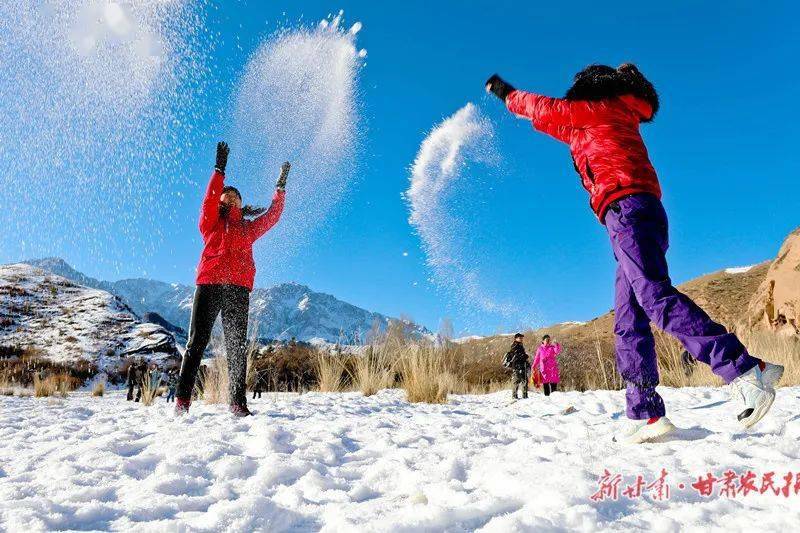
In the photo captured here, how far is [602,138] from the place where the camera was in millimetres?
2537

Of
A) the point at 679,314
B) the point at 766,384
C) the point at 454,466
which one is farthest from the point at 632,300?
the point at 454,466

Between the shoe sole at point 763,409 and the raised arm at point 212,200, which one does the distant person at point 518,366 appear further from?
the shoe sole at point 763,409

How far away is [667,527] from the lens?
4.25 feet

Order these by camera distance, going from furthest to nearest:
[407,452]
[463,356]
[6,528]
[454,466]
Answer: [463,356] < [407,452] < [454,466] < [6,528]

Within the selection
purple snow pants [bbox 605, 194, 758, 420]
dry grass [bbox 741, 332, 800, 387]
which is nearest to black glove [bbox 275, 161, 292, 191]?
purple snow pants [bbox 605, 194, 758, 420]

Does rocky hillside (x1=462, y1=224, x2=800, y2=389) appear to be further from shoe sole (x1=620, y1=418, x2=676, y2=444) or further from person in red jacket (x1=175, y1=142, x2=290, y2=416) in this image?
person in red jacket (x1=175, y1=142, x2=290, y2=416)

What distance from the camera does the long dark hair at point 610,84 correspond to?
2625 millimetres

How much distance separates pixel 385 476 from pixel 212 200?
278cm

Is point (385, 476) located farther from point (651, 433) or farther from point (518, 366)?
point (518, 366)

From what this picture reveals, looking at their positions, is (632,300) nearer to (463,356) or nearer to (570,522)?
(570,522)

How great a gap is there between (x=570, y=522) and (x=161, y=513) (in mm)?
1224

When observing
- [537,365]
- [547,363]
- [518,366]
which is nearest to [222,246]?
[518,366]

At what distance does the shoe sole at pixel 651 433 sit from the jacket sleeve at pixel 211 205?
10.6 ft

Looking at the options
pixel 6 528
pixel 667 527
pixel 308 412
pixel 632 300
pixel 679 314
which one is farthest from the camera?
pixel 308 412
